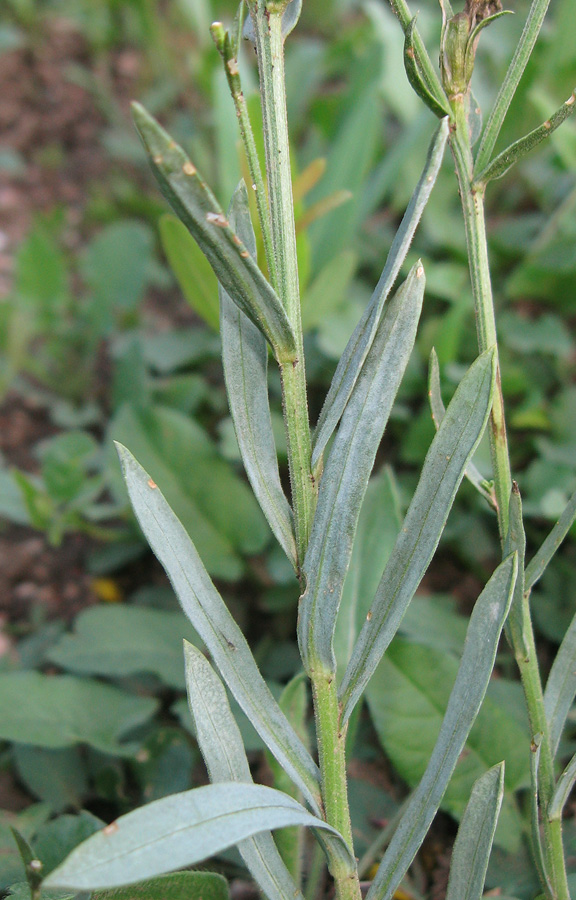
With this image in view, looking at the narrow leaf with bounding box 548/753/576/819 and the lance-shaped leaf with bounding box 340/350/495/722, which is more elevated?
the lance-shaped leaf with bounding box 340/350/495/722

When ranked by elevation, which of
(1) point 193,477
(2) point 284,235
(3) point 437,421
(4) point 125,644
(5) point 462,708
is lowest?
(4) point 125,644

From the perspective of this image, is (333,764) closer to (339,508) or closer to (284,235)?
(339,508)

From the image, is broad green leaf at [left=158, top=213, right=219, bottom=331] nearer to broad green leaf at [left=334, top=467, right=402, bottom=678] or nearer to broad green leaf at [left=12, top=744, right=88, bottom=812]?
broad green leaf at [left=334, top=467, right=402, bottom=678]

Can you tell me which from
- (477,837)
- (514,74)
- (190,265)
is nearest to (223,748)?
(477,837)

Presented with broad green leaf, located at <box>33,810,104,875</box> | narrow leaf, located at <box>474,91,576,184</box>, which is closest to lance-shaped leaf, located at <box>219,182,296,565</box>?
narrow leaf, located at <box>474,91,576,184</box>

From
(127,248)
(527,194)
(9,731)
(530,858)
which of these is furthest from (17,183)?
(530,858)
